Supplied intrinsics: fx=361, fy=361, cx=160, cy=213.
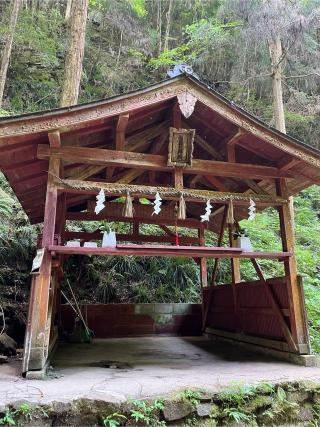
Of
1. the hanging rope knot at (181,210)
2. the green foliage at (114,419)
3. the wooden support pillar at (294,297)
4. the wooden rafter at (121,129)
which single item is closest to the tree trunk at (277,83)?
the wooden support pillar at (294,297)

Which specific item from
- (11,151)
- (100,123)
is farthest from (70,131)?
(11,151)

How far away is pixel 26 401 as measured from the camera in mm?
3242

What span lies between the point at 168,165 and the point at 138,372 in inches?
117

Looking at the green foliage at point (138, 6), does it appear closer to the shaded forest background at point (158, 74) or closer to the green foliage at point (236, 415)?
the shaded forest background at point (158, 74)

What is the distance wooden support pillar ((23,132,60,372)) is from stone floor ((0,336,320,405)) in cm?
25

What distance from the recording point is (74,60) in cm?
826

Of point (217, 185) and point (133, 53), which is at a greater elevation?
point (133, 53)

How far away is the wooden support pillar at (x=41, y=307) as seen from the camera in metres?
4.34

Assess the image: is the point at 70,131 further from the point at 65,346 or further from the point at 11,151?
the point at 65,346

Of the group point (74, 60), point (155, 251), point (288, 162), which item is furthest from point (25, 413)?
point (74, 60)

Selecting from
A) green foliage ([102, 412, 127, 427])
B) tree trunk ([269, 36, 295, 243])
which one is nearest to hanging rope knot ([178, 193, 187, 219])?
green foliage ([102, 412, 127, 427])

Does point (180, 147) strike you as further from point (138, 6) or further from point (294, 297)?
point (138, 6)

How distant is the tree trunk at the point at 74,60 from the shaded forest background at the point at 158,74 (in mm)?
2904

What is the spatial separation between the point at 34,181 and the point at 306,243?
1007 centimetres
